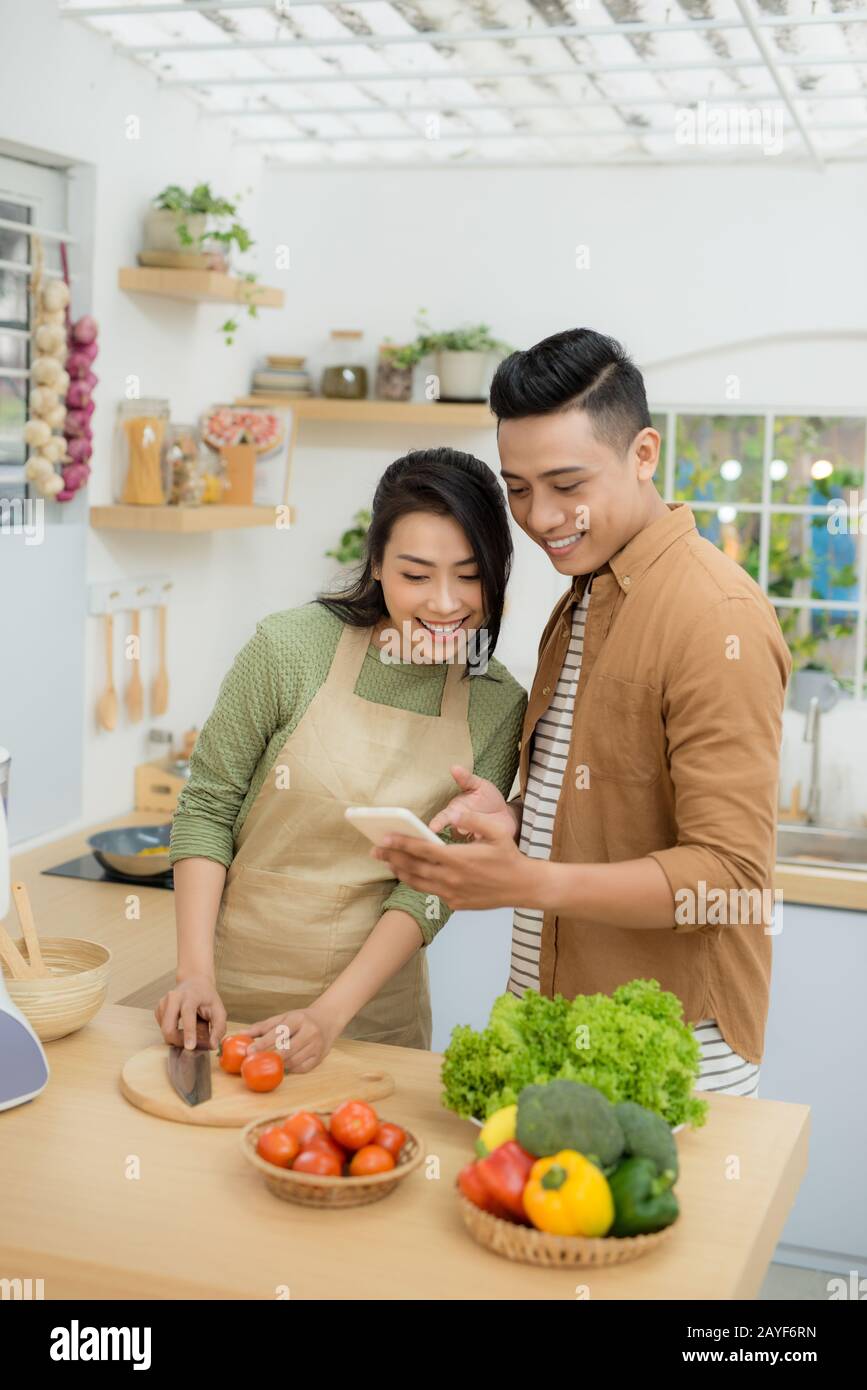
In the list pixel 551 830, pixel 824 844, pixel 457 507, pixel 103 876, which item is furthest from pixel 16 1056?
pixel 824 844

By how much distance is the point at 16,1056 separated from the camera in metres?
1.46

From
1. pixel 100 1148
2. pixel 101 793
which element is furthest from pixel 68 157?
pixel 100 1148

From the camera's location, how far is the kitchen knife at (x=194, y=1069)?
4.89 ft

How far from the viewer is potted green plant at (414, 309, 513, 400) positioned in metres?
3.82

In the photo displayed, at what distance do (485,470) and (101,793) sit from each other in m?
1.93

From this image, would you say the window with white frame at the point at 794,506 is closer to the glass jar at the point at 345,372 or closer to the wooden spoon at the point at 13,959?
the glass jar at the point at 345,372

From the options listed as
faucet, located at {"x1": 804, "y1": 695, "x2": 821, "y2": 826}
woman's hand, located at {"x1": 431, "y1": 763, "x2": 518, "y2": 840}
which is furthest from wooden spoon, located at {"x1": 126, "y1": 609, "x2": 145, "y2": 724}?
woman's hand, located at {"x1": 431, "y1": 763, "x2": 518, "y2": 840}

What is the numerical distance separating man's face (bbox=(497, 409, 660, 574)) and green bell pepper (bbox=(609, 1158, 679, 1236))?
66cm

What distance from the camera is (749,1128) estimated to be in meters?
1.49

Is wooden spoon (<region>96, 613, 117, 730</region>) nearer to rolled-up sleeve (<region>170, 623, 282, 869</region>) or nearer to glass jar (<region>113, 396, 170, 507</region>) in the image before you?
glass jar (<region>113, 396, 170, 507</region>)

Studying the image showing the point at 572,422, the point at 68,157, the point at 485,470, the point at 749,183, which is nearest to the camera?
the point at 572,422

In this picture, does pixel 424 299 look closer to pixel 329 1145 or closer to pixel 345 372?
pixel 345 372

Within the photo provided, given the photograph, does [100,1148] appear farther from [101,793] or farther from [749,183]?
[749,183]

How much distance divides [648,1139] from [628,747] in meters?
0.46
